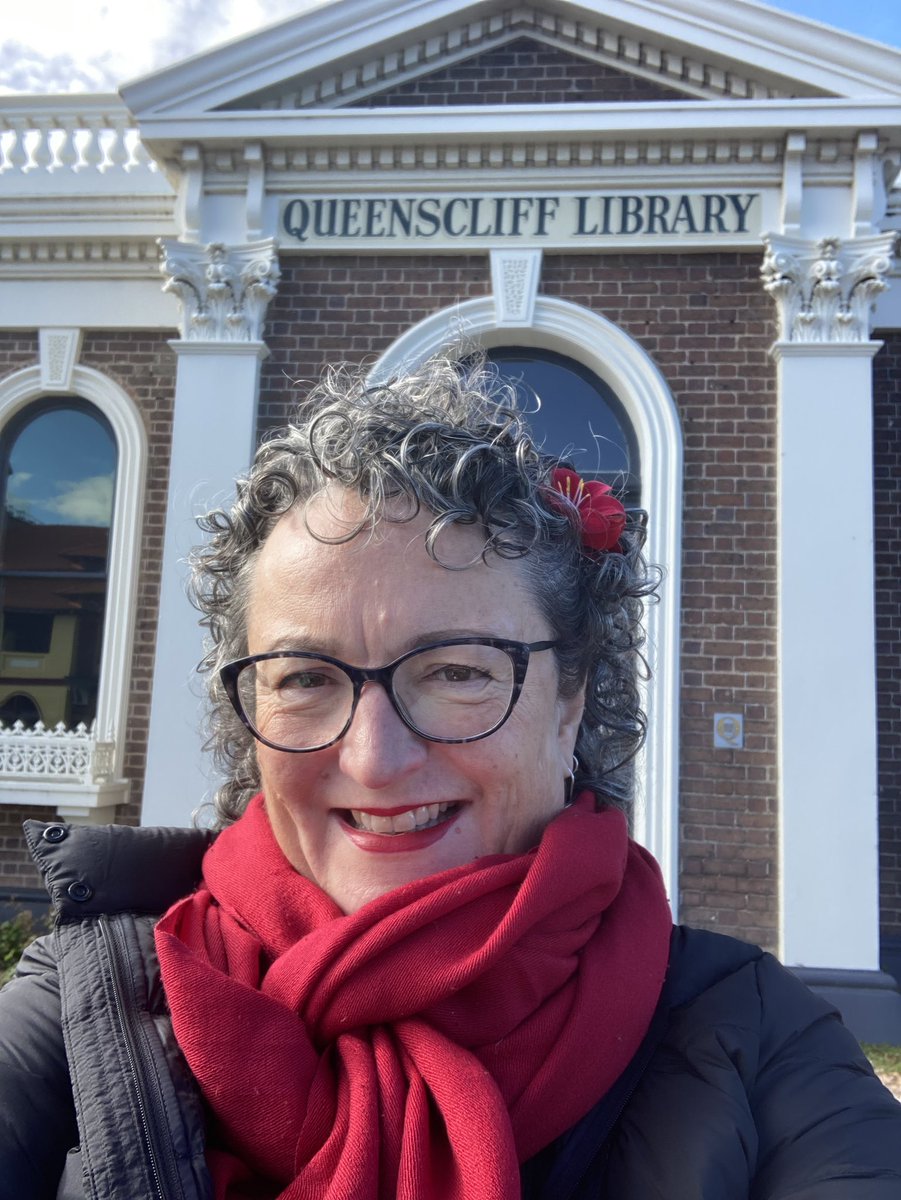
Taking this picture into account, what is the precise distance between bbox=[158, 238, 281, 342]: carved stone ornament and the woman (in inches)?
185

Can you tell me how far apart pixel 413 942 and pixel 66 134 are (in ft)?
24.7

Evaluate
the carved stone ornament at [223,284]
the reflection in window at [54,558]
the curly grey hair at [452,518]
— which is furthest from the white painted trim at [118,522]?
the curly grey hair at [452,518]

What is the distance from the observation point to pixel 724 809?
5465 mm

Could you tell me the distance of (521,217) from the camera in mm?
6047

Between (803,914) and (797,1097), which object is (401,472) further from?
(803,914)

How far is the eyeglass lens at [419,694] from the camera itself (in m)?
1.40

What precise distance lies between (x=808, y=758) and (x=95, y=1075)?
15.9 feet

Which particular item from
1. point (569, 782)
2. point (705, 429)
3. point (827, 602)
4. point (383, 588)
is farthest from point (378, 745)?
point (705, 429)

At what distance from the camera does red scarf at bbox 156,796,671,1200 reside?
46.3 inches

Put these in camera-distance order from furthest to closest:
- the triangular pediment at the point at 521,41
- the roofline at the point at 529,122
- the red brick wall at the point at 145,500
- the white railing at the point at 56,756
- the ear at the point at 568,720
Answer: the red brick wall at the point at 145,500, the white railing at the point at 56,756, the triangular pediment at the point at 521,41, the roofline at the point at 529,122, the ear at the point at 568,720

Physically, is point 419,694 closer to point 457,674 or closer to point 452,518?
point 457,674

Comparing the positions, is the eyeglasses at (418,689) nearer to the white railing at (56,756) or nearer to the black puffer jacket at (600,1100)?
the black puffer jacket at (600,1100)

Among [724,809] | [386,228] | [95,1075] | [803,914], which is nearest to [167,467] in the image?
[386,228]

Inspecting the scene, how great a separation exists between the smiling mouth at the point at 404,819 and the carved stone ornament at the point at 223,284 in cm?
513
